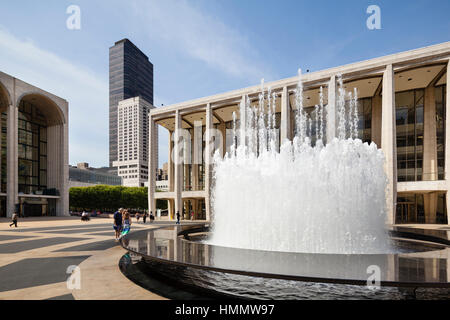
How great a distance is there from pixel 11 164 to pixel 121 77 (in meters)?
158

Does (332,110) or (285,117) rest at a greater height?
(332,110)

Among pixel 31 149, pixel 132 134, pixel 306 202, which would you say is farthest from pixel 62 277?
pixel 132 134

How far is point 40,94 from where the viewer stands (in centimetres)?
4241

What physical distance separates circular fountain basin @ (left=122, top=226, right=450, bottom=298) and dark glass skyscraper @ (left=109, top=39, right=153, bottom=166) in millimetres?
180949

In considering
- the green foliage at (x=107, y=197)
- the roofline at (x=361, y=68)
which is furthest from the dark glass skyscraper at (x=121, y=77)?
the roofline at (x=361, y=68)

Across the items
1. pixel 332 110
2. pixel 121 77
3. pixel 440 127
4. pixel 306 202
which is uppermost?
pixel 121 77

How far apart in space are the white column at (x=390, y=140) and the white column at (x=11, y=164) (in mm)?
46765

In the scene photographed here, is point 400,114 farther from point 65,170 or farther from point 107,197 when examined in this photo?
point 107,197

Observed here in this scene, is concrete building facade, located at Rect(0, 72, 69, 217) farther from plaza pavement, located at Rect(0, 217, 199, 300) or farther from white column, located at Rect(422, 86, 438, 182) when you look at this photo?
white column, located at Rect(422, 86, 438, 182)

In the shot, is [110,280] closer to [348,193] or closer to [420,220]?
[348,193]

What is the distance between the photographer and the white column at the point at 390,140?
914 inches

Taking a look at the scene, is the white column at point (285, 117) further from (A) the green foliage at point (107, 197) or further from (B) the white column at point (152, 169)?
(A) the green foliage at point (107, 197)

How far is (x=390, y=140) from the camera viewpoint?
23938 millimetres
